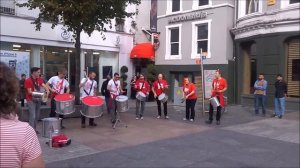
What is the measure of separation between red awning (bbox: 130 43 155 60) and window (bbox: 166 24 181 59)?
106 centimetres

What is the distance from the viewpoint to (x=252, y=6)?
60.4ft

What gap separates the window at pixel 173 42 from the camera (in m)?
22.3

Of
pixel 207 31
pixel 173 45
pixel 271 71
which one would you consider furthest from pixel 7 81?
pixel 173 45

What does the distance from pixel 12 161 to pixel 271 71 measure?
16172mm

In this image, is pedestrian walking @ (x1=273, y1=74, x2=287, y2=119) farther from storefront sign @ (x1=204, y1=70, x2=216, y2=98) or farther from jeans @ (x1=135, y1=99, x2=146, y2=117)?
jeans @ (x1=135, y1=99, x2=146, y2=117)

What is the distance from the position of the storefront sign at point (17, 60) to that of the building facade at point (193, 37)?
7.20 m

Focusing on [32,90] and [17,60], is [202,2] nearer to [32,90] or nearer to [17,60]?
[17,60]

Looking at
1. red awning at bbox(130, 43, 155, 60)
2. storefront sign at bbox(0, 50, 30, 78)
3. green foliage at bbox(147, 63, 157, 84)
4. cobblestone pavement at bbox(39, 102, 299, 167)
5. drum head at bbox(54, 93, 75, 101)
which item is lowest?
cobblestone pavement at bbox(39, 102, 299, 167)

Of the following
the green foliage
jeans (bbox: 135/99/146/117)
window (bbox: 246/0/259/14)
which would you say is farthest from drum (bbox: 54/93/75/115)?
the green foliage

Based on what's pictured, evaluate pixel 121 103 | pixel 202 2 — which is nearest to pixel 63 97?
pixel 121 103

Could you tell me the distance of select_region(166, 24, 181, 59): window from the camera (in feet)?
73.0

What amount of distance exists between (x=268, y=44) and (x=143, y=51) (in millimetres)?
8073

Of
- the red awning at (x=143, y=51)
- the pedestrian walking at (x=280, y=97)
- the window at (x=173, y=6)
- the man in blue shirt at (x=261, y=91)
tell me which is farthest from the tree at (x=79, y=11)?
the window at (x=173, y=6)

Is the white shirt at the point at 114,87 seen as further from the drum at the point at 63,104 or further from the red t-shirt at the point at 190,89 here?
the red t-shirt at the point at 190,89
